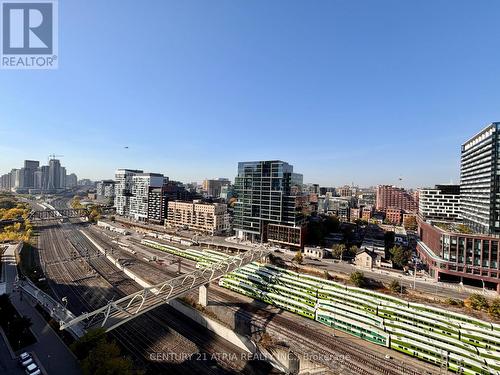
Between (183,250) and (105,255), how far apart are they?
89.3ft

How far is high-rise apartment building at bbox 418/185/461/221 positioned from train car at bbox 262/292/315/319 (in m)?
79.0

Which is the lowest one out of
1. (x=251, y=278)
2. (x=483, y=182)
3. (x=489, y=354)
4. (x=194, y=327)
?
(x=194, y=327)

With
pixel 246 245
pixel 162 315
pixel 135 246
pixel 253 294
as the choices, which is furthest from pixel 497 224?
pixel 135 246

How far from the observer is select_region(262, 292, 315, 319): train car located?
47062 mm

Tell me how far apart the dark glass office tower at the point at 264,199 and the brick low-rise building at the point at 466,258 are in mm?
38025

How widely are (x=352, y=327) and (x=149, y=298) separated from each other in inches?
1407

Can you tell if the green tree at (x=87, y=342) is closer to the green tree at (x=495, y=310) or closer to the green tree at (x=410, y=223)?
the green tree at (x=495, y=310)

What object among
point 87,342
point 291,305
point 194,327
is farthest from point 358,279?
point 87,342

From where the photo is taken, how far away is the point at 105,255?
265 ft

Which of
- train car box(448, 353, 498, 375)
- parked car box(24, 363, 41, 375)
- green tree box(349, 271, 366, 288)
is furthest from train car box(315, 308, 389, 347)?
parked car box(24, 363, 41, 375)

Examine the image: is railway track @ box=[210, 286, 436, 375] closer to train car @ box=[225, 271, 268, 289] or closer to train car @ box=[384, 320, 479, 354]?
train car @ box=[384, 320, 479, 354]

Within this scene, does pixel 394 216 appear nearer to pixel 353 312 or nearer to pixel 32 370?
pixel 353 312

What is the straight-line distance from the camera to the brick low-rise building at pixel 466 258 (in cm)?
5284

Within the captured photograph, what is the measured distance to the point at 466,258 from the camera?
2180 inches
